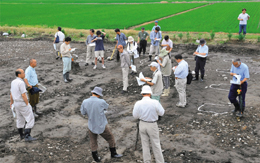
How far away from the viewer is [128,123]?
9.23 metres

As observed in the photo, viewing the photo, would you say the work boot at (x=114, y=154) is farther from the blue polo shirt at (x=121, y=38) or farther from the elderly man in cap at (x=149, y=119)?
the blue polo shirt at (x=121, y=38)

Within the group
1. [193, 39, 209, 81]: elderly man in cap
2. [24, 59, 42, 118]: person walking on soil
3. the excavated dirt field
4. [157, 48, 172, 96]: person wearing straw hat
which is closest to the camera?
the excavated dirt field

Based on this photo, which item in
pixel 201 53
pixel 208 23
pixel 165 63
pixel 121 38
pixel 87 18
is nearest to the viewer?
pixel 165 63

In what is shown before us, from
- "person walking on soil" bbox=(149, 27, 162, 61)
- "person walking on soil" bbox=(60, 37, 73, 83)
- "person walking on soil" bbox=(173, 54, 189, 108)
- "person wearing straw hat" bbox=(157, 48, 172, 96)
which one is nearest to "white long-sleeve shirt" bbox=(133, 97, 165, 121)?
"person walking on soil" bbox=(173, 54, 189, 108)

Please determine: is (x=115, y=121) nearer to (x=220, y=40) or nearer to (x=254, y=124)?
(x=254, y=124)

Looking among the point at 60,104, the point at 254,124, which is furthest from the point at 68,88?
the point at 254,124

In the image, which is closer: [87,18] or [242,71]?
[242,71]

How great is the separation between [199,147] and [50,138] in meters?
4.60

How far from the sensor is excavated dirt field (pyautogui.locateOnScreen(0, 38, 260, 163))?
24.0ft

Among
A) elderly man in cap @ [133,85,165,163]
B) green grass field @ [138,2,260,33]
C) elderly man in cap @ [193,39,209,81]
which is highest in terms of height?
green grass field @ [138,2,260,33]

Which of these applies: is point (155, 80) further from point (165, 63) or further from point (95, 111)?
point (95, 111)

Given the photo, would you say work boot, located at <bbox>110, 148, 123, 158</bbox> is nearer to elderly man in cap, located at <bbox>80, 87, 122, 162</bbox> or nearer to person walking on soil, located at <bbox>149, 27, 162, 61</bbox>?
elderly man in cap, located at <bbox>80, 87, 122, 162</bbox>

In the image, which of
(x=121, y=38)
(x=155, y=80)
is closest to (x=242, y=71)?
(x=155, y=80)

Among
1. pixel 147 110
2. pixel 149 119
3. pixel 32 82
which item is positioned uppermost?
pixel 32 82
